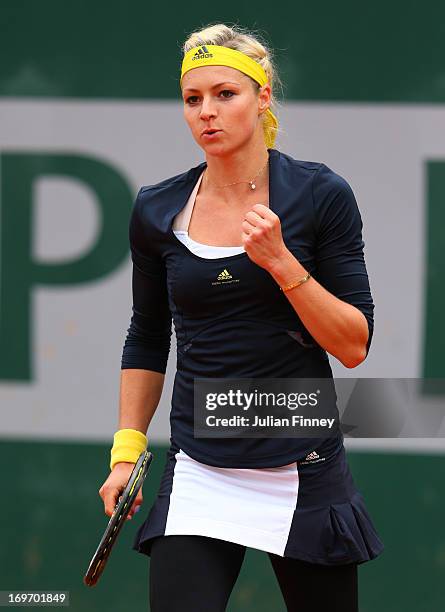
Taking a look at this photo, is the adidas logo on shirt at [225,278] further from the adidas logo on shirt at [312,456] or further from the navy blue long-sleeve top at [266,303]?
the adidas logo on shirt at [312,456]

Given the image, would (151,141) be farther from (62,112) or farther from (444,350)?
(444,350)

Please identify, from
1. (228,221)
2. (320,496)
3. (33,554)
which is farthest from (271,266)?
(33,554)

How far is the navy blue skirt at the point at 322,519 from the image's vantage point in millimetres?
2475

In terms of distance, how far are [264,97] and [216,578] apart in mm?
1026

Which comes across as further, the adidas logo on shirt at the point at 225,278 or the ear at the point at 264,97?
the ear at the point at 264,97

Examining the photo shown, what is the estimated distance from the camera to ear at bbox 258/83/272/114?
2.57 m

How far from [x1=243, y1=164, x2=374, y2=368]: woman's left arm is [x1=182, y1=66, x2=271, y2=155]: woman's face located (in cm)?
19

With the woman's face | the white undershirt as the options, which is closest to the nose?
the woman's face

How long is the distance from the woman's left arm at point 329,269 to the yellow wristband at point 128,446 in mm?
502

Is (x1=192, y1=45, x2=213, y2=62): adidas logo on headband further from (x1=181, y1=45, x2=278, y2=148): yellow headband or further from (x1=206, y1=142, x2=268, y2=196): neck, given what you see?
(x1=206, y1=142, x2=268, y2=196): neck

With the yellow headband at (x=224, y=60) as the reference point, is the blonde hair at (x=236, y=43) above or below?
above

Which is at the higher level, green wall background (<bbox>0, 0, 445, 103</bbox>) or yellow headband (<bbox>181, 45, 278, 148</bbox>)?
green wall background (<bbox>0, 0, 445, 103</bbox>)

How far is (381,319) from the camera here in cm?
424

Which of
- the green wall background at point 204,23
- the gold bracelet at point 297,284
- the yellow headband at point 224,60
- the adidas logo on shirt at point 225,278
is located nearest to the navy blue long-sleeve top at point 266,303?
the adidas logo on shirt at point 225,278
